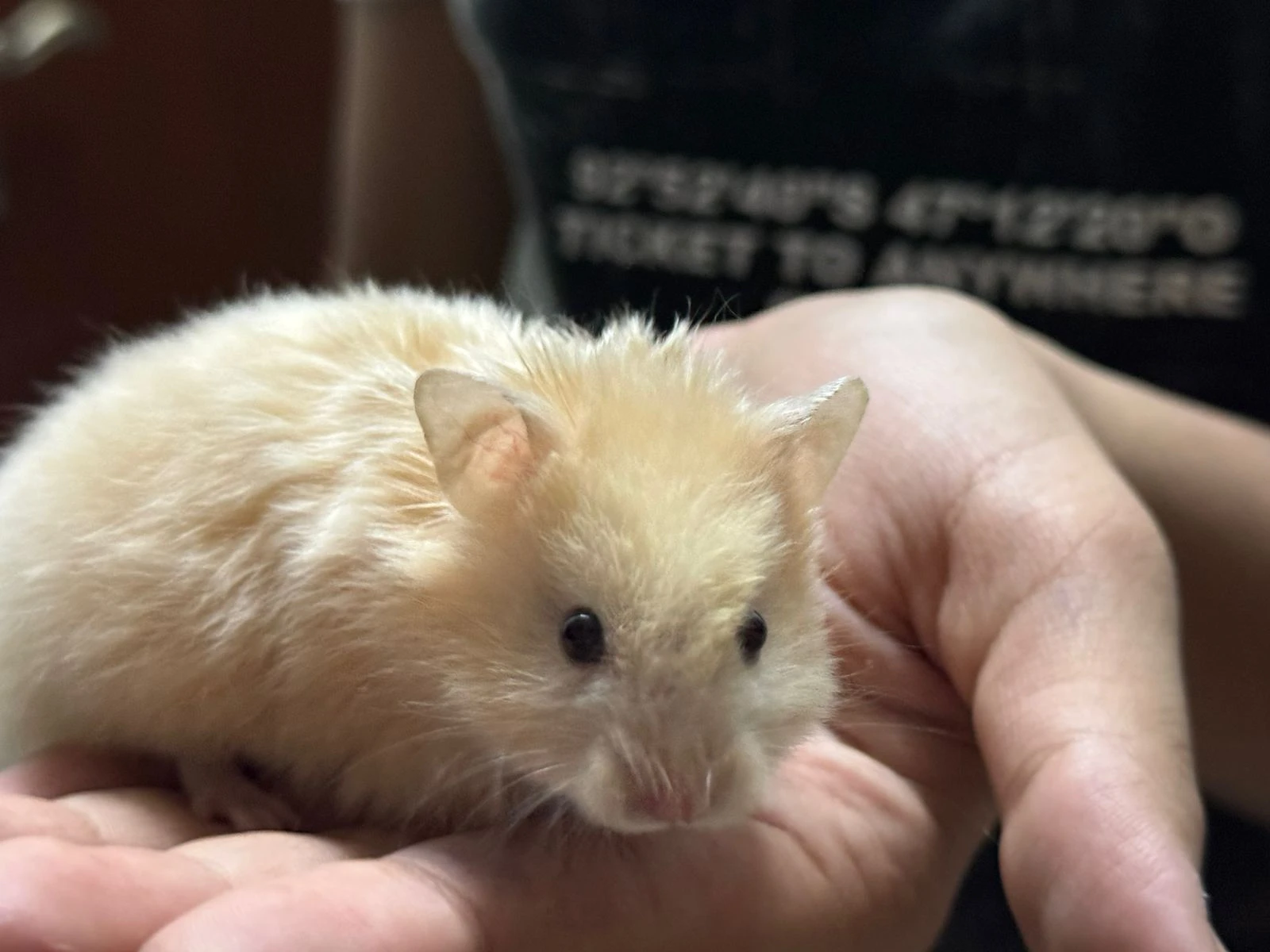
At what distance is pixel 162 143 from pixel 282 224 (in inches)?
21.2

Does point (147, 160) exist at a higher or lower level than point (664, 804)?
higher

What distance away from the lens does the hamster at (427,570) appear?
4.05ft

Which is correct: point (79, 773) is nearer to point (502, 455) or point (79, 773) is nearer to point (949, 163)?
point (502, 455)

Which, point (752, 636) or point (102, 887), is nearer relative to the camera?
point (102, 887)

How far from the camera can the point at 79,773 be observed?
60.9 inches

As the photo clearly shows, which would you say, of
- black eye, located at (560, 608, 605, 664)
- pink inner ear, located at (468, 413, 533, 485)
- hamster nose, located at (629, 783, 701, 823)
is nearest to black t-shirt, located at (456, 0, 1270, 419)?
pink inner ear, located at (468, 413, 533, 485)

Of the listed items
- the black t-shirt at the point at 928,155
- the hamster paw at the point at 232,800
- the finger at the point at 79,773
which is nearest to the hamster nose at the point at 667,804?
the hamster paw at the point at 232,800

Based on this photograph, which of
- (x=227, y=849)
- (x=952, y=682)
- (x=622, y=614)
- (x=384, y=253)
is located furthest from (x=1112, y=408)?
(x=384, y=253)

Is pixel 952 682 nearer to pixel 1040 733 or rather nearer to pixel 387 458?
pixel 1040 733

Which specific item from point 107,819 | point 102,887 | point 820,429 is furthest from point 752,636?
point 107,819

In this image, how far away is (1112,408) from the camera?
198 cm

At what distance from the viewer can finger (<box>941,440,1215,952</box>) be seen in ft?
3.91

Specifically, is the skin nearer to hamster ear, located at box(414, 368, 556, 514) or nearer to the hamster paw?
the hamster paw

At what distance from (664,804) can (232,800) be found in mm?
603
